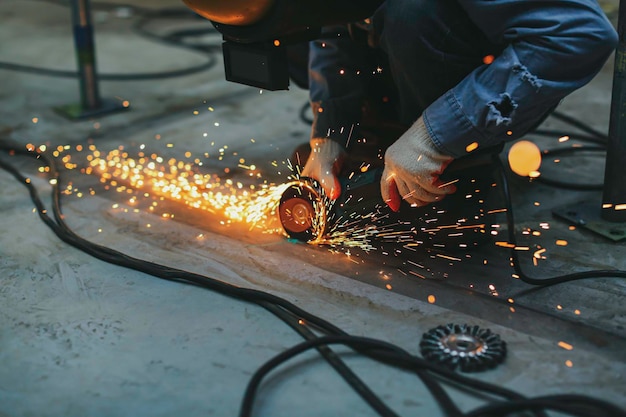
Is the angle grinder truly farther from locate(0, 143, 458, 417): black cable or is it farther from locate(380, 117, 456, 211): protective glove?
locate(0, 143, 458, 417): black cable

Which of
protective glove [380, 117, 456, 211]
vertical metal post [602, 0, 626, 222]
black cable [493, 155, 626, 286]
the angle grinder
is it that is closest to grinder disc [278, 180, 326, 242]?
the angle grinder

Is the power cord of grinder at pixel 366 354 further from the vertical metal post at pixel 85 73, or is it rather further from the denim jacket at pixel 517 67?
the vertical metal post at pixel 85 73

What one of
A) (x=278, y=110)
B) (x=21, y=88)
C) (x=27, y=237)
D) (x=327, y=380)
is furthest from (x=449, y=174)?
(x=21, y=88)

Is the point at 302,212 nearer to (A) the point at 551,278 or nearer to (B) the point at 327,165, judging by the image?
(B) the point at 327,165

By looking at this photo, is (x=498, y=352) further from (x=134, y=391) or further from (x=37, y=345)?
(x=37, y=345)

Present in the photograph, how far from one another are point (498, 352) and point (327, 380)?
30 cm

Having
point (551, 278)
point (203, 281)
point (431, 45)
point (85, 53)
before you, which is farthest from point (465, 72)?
point (85, 53)

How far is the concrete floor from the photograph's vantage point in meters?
1.20

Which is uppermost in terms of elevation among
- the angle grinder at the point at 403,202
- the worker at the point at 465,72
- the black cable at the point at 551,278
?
the worker at the point at 465,72

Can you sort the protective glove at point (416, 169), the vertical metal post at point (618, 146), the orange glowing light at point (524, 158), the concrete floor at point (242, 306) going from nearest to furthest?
the concrete floor at point (242, 306) < the protective glove at point (416, 169) < the vertical metal post at point (618, 146) < the orange glowing light at point (524, 158)

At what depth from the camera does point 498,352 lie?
4.13ft

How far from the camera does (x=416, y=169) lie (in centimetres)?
147

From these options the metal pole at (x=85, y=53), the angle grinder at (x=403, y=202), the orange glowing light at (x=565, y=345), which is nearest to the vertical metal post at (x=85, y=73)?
the metal pole at (x=85, y=53)

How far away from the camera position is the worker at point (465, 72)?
1.37 metres
